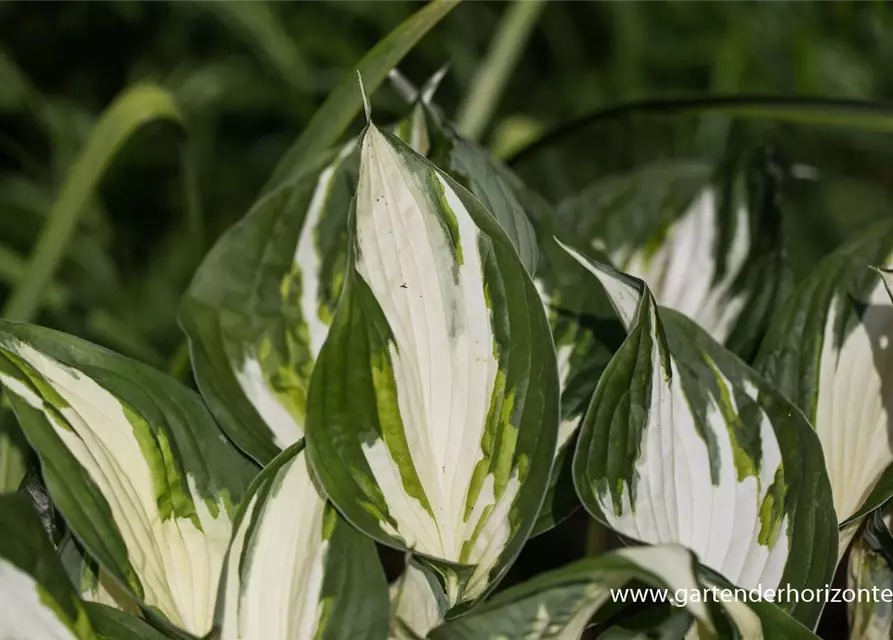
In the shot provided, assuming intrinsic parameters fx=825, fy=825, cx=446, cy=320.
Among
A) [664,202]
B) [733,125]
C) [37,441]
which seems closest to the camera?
[37,441]

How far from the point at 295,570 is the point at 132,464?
0.07 meters

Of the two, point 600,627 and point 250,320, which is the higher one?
point 250,320

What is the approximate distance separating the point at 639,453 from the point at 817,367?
112 millimetres

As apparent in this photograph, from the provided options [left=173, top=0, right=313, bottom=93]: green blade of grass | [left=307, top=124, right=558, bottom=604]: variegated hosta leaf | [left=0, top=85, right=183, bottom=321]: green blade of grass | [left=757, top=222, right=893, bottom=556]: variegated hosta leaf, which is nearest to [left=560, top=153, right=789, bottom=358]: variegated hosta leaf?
[left=757, top=222, right=893, bottom=556]: variegated hosta leaf

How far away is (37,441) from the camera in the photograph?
0.25m

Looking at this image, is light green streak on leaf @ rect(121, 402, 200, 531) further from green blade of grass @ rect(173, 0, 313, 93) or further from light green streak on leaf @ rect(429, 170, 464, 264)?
green blade of grass @ rect(173, 0, 313, 93)

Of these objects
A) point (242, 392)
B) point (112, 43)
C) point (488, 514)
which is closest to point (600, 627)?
point (488, 514)

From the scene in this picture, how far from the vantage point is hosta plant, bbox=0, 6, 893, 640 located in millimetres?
257

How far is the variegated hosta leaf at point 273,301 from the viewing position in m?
0.34

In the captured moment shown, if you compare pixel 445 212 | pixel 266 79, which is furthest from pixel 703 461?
pixel 266 79

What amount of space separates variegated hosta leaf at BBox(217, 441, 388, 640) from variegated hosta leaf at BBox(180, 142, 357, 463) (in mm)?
54

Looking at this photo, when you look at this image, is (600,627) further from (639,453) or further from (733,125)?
(733,125)

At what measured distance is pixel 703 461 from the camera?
0.30 meters

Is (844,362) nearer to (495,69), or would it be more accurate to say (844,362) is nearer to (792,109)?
(792,109)
